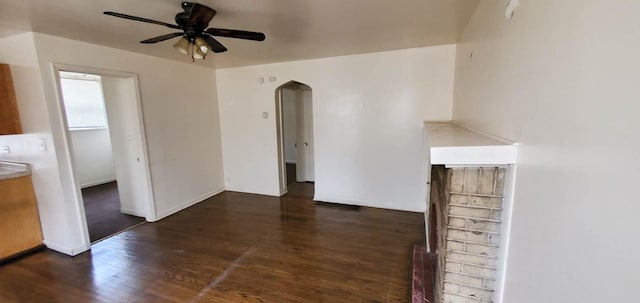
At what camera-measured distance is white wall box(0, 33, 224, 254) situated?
2637 mm

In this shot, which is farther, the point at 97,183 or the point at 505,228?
the point at 97,183

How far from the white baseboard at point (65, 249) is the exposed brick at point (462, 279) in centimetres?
372

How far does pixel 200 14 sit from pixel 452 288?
2459 millimetres

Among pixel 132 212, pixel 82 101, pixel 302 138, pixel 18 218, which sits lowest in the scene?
pixel 132 212

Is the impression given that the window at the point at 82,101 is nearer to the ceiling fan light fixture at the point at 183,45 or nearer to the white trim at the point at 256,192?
the white trim at the point at 256,192

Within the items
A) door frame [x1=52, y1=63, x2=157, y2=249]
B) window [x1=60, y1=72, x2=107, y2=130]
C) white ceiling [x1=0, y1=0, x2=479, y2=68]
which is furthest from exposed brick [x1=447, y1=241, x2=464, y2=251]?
window [x1=60, y1=72, x2=107, y2=130]

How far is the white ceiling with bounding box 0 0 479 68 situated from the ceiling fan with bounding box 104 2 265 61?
0.11m

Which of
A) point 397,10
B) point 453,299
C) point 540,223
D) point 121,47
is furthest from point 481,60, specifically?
point 121,47

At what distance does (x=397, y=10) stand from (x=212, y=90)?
358cm

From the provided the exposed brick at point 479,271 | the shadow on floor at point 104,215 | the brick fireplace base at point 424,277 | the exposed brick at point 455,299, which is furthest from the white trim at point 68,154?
the exposed brick at point 479,271

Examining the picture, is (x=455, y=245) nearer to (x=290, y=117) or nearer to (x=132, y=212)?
(x=132, y=212)

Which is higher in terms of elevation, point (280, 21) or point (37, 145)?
point (280, 21)

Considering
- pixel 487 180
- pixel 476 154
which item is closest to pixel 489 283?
pixel 487 180

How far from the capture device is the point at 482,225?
128cm
